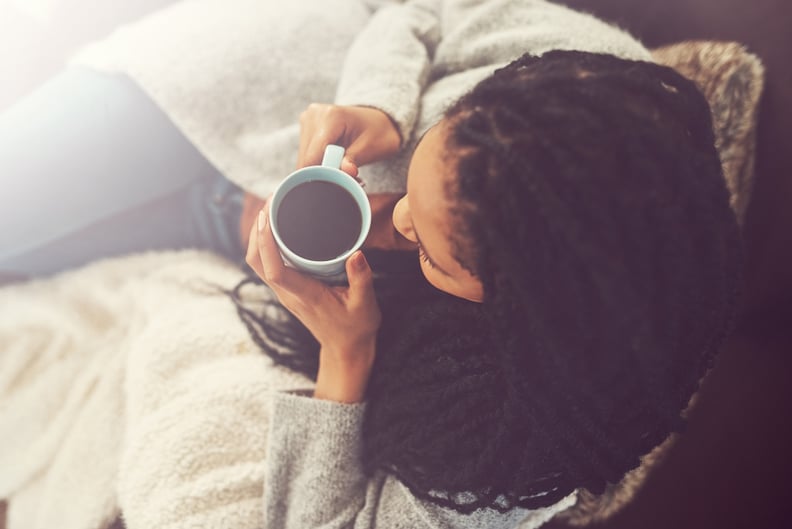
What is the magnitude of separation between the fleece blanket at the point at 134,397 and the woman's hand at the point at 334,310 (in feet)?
0.42

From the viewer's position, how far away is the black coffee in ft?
1.67

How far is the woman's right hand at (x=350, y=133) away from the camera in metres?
0.61

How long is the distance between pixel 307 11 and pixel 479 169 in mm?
564

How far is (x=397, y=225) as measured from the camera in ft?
1.78

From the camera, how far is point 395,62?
74 centimetres

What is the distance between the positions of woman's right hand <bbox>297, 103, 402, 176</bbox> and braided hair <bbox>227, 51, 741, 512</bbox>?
0.61ft

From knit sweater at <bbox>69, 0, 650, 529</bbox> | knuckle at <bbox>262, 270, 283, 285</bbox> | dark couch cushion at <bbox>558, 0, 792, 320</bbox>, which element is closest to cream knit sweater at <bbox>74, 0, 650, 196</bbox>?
knit sweater at <bbox>69, 0, 650, 529</bbox>

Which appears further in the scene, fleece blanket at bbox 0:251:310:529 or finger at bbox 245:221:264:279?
fleece blanket at bbox 0:251:310:529

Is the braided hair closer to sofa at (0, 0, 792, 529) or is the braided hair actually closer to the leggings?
sofa at (0, 0, 792, 529)

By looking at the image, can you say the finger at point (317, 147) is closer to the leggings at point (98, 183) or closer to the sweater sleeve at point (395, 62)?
the sweater sleeve at point (395, 62)

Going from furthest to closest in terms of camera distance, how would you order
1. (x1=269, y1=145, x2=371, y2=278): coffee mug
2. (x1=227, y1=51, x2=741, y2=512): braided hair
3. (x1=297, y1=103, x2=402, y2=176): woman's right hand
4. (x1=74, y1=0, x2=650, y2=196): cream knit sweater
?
(x1=74, y1=0, x2=650, y2=196): cream knit sweater → (x1=297, y1=103, x2=402, y2=176): woman's right hand → (x1=269, y1=145, x2=371, y2=278): coffee mug → (x1=227, y1=51, x2=741, y2=512): braided hair

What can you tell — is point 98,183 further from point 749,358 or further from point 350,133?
point 749,358

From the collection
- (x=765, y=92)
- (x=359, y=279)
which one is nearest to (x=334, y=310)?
(x=359, y=279)

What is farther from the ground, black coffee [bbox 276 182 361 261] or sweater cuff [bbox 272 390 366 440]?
black coffee [bbox 276 182 361 261]
